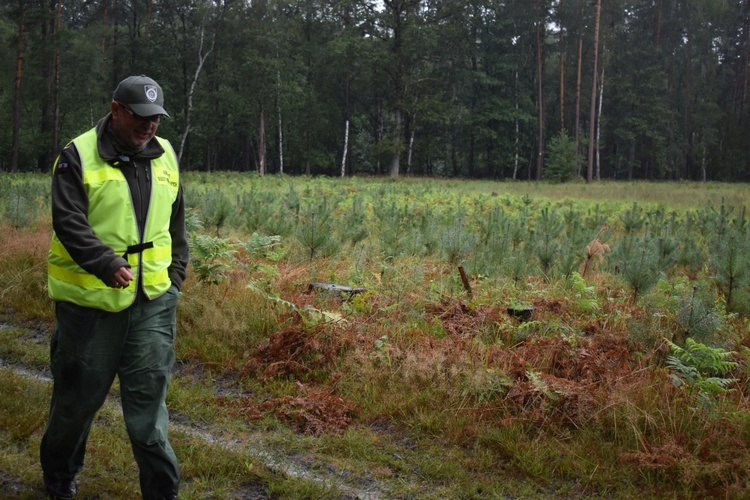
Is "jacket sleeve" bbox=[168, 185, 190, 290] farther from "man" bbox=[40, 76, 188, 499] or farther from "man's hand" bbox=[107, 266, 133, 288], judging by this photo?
"man's hand" bbox=[107, 266, 133, 288]

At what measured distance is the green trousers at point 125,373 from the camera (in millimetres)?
3043

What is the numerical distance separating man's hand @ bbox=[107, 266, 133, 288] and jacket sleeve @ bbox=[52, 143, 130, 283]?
0.7 inches

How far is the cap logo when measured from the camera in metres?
3.08

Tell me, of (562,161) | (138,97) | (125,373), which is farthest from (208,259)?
(562,161)

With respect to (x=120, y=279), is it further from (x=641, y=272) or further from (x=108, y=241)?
(x=641, y=272)

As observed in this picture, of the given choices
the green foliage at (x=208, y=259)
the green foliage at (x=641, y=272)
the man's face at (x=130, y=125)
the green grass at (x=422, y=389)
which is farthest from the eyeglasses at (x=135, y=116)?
the green foliage at (x=641, y=272)

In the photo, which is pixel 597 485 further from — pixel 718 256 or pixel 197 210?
pixel 197 210

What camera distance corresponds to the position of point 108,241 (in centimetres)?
300

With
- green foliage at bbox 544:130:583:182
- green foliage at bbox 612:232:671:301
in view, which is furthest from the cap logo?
green foliage at bbox 544:130:583:182

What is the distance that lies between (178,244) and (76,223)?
2.45ft

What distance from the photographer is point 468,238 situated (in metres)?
8.52

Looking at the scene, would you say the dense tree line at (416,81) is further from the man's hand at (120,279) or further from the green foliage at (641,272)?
the man's hand at (120,279)

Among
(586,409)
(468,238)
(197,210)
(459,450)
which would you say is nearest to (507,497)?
(459,450)

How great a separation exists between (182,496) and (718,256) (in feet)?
18.3
